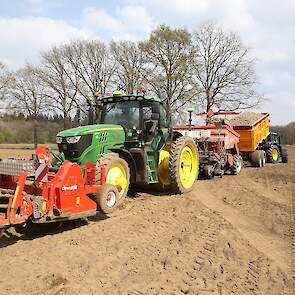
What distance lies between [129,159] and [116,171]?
2.73 ft

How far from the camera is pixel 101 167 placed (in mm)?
6965

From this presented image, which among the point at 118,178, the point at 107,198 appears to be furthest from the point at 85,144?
the point at 107,198

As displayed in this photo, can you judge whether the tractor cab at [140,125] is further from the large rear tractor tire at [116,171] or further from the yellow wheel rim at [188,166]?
the yellow wheel rim at [188,166]

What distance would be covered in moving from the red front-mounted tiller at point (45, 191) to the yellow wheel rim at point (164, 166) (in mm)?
2443

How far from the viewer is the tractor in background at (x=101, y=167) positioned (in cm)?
582

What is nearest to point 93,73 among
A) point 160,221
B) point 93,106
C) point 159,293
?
point 93,106

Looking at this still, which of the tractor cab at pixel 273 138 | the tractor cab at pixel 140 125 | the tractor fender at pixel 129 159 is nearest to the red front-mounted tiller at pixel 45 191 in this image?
the tractor fender at pixel 129 159

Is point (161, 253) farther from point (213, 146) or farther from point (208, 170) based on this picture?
point (213, 146)

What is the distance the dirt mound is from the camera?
17500 millimetres

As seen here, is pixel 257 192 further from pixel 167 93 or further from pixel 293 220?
pixel 167 93

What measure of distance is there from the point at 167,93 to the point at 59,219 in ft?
83.7

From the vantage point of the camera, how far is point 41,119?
3703 centimetres

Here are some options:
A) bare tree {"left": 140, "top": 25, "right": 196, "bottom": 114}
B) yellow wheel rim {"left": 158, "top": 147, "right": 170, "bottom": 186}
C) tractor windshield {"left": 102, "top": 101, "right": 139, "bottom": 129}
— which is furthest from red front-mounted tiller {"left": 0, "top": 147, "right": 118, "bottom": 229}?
bare tree {"left": 140, "top": 25, "right": 196, "bottom": 114}

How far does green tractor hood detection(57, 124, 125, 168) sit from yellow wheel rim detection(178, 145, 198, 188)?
2332mm
